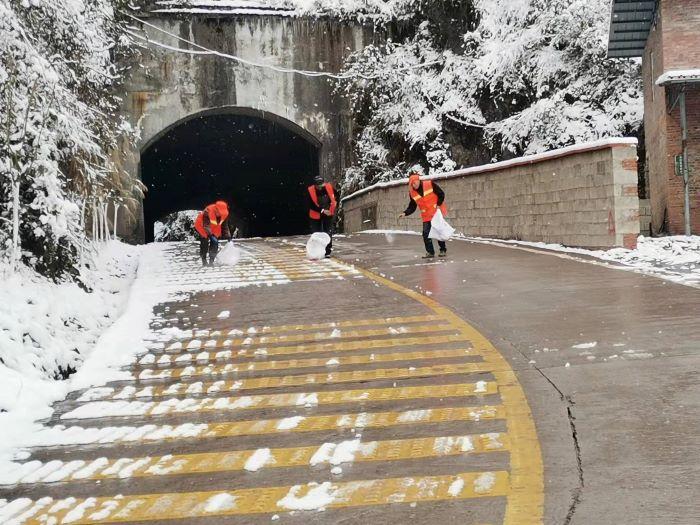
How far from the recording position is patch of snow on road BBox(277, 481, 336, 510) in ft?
13.1

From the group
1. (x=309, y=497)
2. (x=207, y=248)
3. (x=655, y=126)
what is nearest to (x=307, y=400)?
(x=309, y=497)

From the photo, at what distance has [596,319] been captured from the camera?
845 centimetres

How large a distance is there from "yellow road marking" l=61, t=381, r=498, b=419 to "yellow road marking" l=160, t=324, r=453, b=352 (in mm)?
2120

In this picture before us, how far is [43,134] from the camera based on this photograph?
35.5 ft

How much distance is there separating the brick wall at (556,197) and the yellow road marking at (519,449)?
805cm

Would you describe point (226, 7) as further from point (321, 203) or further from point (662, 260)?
point (662, 260)

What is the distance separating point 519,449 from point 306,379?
95.3 inches

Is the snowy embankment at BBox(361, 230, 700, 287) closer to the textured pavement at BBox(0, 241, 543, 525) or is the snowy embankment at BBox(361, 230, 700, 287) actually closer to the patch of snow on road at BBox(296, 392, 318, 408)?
the textured pavement at BBox(0, 241, 543, 525)

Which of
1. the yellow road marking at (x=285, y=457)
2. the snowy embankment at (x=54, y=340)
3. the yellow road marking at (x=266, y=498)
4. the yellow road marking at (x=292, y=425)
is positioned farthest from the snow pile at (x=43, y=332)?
the yellow road marking at (x=266, y=498)

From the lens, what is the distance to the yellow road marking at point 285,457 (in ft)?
15.3

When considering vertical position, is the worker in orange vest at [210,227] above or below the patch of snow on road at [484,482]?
above

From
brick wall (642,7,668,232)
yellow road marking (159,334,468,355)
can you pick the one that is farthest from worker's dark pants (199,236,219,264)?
brick wall (642,7,668,232)

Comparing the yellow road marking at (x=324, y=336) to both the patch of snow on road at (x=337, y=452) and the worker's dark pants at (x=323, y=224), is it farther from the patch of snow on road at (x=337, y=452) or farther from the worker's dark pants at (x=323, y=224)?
the worker's dark pants at (x=323, y=224)

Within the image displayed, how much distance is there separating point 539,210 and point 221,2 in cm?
1740
